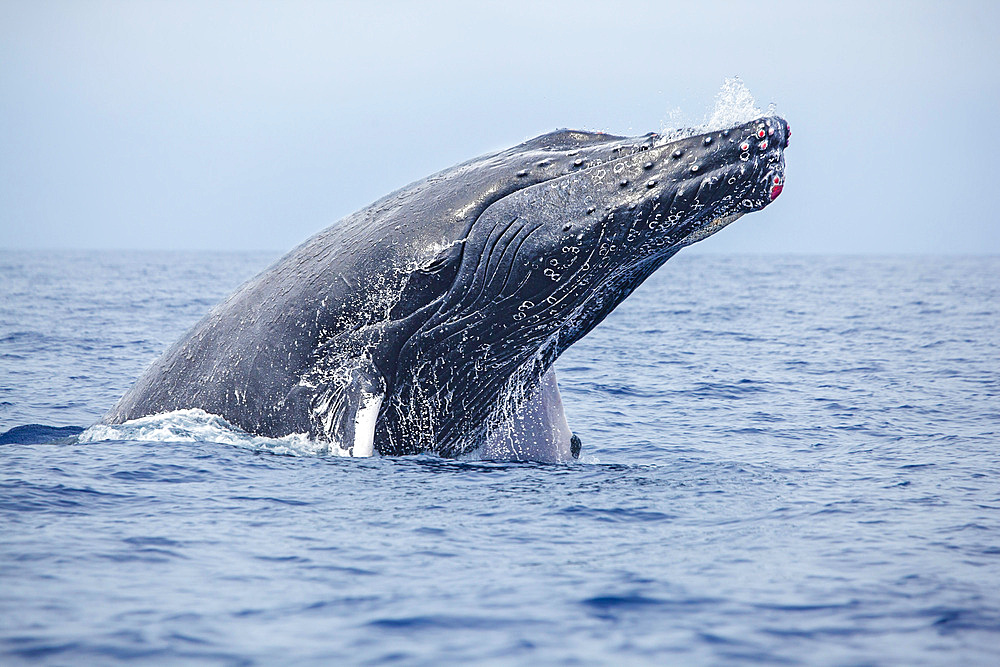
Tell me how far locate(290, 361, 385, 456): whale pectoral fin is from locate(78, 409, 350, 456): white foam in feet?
0.36

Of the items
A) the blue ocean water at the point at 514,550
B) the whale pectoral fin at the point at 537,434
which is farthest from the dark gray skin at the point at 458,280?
the whale pectoral fin at the point at 537,434

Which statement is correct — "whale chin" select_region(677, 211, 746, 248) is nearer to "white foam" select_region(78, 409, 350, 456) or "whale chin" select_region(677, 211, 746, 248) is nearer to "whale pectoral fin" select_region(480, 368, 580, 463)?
"whale pectoral fin" select_region(480, 368, 580, 463)

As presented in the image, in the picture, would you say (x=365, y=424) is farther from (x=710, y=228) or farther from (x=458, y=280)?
(x=710, y=228)

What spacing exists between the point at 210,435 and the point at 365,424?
150 cm

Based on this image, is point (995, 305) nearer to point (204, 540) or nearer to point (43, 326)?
point (43, 326)

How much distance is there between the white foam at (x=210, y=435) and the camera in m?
8.43

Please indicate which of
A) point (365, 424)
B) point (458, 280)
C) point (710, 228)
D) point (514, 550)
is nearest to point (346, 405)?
point (365, 424)

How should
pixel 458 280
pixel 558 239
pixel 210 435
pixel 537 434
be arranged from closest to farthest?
pixel 558 239 < pixel 458 280 < pixel 210 435 < pixel 537 434

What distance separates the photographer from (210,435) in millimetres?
8758

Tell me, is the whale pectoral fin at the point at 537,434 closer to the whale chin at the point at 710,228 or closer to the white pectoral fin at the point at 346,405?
the white pectoral fin at the point at 346,405

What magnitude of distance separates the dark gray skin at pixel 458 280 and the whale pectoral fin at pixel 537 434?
0.78 meters

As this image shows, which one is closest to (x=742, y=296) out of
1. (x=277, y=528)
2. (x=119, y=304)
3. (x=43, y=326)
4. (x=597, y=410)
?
(x=119, y=304)

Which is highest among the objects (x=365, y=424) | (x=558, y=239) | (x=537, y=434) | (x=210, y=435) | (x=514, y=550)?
(x=558, y=239)

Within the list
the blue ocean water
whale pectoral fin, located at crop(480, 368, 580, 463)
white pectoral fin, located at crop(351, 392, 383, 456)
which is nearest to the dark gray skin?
white pectoral fin, located at crop(351, 392, 383, 456)
